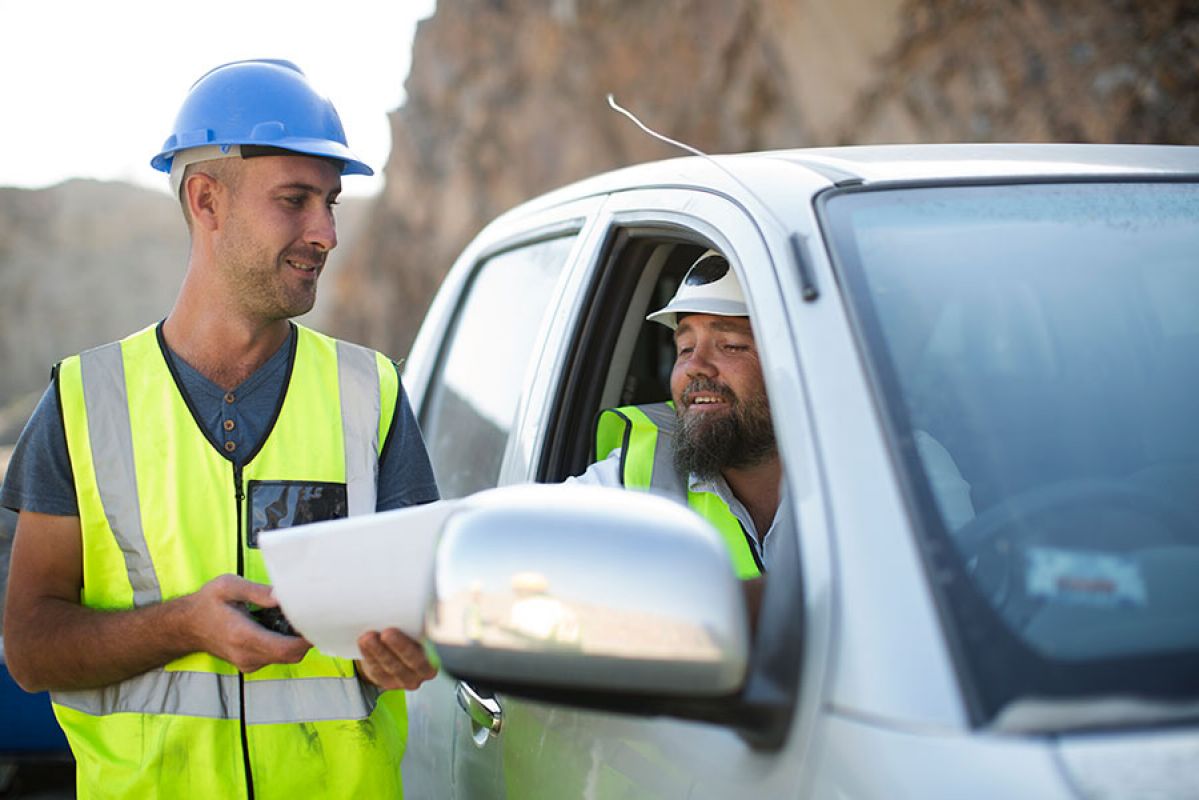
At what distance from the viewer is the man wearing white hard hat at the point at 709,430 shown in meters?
2.42

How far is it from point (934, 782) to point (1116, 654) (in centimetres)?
24

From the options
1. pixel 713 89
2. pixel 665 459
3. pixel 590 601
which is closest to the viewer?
pixel 590 601

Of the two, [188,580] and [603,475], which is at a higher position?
[603,475]

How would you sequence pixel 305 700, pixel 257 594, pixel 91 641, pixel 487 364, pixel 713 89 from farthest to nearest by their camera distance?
pixel 713 89
pixel 487 364
pixel 305 700
pixel 91 641
pixel 257 594

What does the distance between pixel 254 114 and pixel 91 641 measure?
3.11ft

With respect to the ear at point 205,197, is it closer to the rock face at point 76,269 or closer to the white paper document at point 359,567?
the white paper document at point 359,567

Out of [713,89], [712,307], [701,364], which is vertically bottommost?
[701,364]

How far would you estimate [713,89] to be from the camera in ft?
50.1

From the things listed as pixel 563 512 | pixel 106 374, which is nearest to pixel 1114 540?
pixel 563 512

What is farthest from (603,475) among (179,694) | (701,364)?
(179,694)

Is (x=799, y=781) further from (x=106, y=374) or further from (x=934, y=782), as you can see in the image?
(x=106, y=374)

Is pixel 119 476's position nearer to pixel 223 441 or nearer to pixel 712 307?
pixel 223 441

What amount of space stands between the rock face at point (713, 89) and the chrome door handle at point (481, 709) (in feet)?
27.5

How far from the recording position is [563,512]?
1323 millimetres
